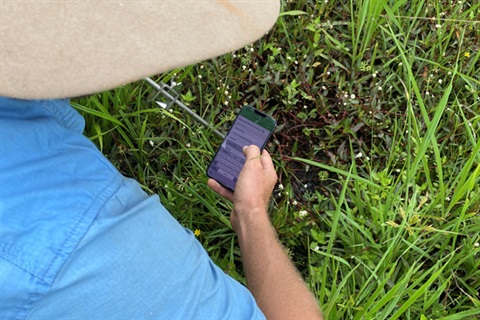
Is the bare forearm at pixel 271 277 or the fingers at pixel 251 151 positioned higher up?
the fingers at pixel 251 151

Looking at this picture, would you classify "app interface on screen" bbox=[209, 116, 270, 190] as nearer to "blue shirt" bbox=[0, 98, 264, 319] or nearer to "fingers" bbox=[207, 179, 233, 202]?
"fingers" bbox=[207, 179, 233, 202]

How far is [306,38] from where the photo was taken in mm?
2221

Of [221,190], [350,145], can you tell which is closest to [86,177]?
[221,190]

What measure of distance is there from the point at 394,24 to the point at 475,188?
773 mm

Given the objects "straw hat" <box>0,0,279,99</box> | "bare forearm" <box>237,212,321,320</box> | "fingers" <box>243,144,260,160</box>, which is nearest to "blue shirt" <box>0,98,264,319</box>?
"straw hat" <box>0,0,279,99</box>

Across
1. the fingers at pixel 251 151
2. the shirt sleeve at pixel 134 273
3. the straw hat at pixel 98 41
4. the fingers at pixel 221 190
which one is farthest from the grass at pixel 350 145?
the straw hat at pixel 98 41

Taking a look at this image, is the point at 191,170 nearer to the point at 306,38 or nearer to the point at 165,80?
the point at 165,80

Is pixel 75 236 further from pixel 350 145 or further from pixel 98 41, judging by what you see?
pixel 350 145

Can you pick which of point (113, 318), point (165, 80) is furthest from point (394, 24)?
point (113, 318)

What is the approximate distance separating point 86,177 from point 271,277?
29.3 inches

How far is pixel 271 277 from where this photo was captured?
4.88 feet

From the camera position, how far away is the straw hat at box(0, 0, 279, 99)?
688 mm

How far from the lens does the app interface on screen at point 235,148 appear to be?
5.80 ft

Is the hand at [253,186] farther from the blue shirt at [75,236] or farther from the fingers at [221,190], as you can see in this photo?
the blue shirt at [75,236]
